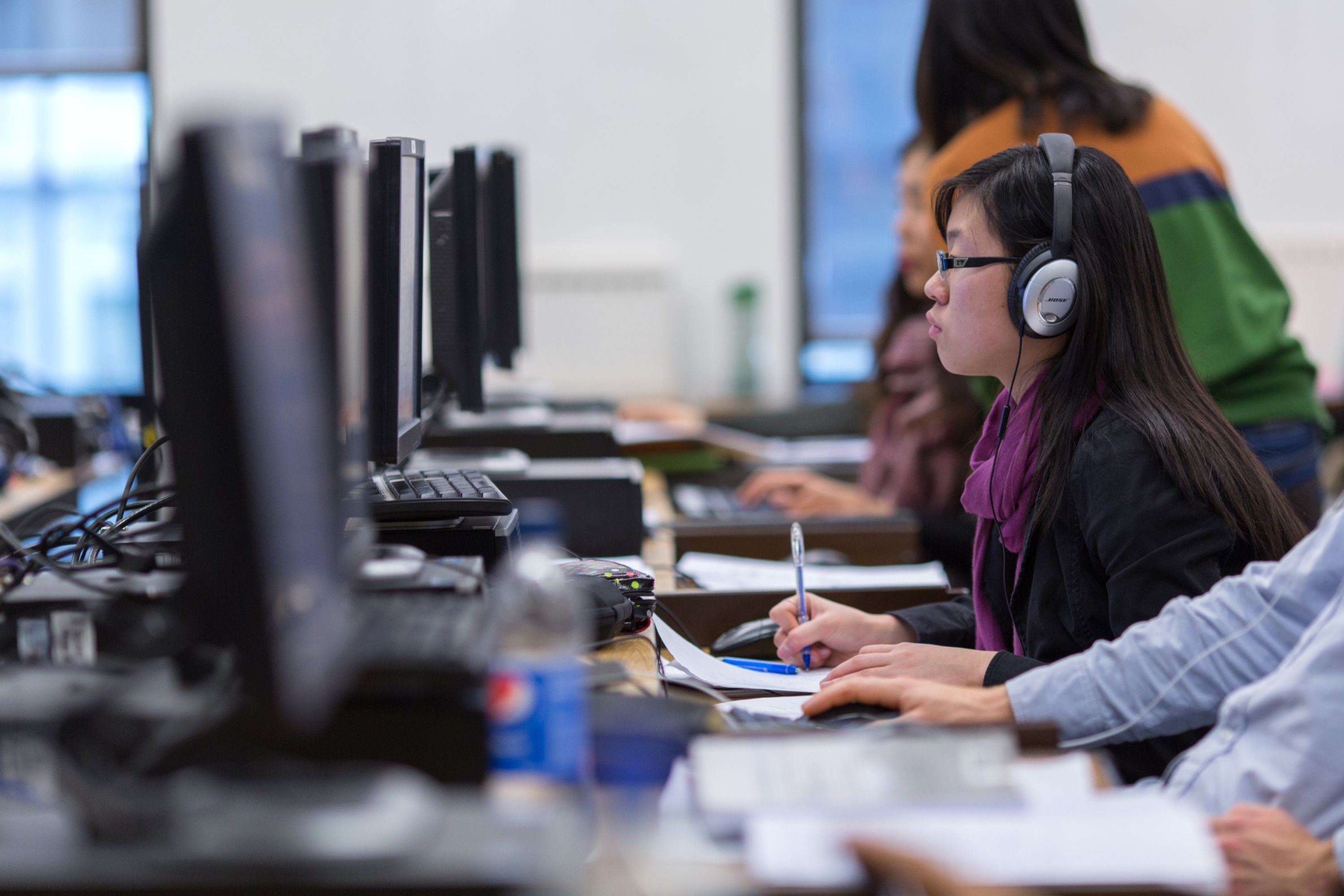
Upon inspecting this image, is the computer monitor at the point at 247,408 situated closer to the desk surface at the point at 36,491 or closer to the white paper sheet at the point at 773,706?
the white paper sheet at the point at 773,706

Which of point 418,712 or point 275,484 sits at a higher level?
point 275,484

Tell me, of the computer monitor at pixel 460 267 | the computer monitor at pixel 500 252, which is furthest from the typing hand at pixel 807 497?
the computer monitor at pixel 460 267

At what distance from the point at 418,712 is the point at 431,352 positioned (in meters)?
1.13

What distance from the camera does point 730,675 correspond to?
109cm

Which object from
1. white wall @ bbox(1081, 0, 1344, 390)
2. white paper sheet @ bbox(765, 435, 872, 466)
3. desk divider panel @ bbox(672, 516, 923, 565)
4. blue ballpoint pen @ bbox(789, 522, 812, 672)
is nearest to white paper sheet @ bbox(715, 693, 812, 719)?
blue ballpoint pen @ bbox(789, 522, 812, 672)

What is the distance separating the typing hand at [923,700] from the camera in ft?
2.86

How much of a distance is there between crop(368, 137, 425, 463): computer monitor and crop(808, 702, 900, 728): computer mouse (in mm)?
483

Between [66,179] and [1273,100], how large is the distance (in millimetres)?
3999

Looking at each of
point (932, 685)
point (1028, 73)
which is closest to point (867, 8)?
point (1028, 73)

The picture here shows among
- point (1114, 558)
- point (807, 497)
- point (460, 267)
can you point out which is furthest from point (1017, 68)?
point (1114, 558)

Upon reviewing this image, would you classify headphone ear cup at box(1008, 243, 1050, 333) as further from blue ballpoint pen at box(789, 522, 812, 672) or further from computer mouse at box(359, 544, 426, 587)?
computer mouse at box(359, 544, 426, 587)

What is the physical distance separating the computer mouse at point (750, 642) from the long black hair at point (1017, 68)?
2.91ft

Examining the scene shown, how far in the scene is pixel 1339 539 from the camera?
0.88 meters

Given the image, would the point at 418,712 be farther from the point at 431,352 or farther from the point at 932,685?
the point at 431,352
